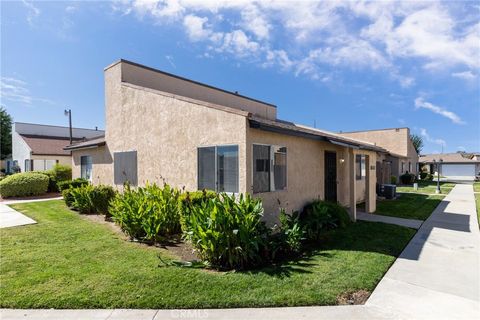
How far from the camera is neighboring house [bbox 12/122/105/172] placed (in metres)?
26.2

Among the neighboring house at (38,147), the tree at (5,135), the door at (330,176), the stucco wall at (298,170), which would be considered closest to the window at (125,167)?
the stucco wall at (298,170)

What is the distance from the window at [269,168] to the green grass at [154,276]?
7.16 ft

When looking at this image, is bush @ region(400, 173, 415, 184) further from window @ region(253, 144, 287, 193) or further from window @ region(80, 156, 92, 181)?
window @ region(80, 156, 92, 181)

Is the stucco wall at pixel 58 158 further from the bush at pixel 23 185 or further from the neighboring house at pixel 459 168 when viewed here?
the neighboring house at pixel 459 168

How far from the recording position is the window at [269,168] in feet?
24.8

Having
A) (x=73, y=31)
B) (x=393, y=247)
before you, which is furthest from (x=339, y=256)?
(x=73, y=31)

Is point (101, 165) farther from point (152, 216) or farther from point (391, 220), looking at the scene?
point (391, 220)

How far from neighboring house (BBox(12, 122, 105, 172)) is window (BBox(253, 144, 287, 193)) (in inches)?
990

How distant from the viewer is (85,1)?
9.80 m

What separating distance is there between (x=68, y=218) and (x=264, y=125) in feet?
29.1

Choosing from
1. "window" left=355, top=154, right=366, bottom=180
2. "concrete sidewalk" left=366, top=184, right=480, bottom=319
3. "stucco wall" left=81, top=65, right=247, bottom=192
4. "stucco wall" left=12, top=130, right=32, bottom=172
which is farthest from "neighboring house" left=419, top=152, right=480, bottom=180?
"stucco wall" left=12, top=130, right=32, bottom=172

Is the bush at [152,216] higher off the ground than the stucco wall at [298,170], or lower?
lower

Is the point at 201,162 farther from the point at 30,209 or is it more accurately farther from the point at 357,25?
the point at 30,209

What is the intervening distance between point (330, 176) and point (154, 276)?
28.3 ft
